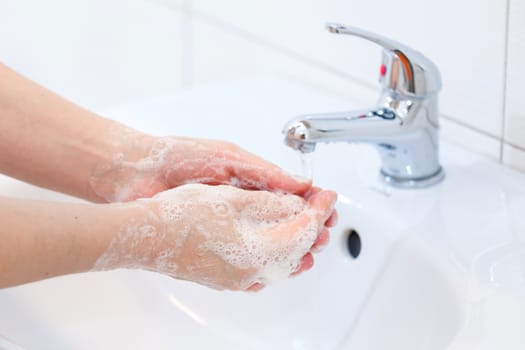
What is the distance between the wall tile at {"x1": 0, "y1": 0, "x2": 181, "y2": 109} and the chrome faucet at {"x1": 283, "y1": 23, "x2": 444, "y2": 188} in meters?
0.52

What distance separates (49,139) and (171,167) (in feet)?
0.33

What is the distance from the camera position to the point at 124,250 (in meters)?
0.59

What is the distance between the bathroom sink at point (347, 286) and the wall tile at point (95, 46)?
0.42 metres

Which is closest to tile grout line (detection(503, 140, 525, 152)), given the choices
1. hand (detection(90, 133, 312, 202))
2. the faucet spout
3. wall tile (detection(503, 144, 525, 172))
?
wall tile (detection(503, 144, 525, 172))

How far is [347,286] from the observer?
0.77 metres

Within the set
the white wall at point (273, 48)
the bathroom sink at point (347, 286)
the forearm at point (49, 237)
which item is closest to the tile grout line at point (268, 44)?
the white wall at point (273, 48)

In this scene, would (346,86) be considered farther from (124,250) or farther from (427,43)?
(124,250)

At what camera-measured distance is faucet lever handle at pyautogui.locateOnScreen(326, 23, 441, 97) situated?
70cm

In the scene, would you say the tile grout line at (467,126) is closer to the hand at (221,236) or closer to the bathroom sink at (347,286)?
the bathroom sink at (347,286)

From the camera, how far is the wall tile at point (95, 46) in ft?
4.09

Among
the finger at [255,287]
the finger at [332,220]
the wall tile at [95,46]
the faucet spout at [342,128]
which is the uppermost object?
the faucet spout at [342,128]

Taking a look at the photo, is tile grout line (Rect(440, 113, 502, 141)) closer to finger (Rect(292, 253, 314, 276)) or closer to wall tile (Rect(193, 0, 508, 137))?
wall tile (Rect(193, 0, 508, 137))

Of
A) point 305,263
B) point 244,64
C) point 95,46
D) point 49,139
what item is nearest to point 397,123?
point 305,263

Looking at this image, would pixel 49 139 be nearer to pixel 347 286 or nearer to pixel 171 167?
pixel 171 167
